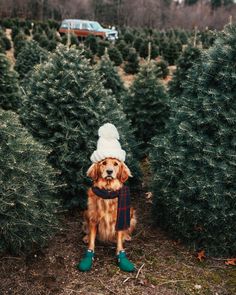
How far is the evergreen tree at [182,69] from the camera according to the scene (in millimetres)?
8666

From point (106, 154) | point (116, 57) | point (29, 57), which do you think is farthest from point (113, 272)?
point (116, 57)

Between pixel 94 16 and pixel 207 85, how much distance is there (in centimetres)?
4536

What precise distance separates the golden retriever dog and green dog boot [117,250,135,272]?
0.22 feet

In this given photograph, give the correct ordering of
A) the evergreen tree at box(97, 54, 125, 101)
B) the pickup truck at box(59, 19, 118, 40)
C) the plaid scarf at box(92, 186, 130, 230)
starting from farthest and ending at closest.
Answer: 1. the pickup truck at box(59, 19, 118, 40)
2. the evergreen tree at box(97, 54, 125, 101)
3. the plaid scarf at box(92, 186, 130, 230)

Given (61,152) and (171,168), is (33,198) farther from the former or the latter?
(171,168)

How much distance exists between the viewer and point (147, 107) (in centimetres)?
777

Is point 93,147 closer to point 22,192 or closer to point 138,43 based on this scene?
point 22,192

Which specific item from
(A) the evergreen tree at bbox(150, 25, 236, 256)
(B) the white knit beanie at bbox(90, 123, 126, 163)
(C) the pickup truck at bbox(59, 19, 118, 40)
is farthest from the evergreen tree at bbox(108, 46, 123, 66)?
(B) the white knit beanie at bbox(90, 123, 126, 163)

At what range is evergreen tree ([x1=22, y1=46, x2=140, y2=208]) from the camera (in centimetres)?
488

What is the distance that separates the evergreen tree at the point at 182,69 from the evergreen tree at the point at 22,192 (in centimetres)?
499

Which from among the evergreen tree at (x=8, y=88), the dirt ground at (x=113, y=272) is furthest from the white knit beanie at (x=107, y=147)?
the evergreen tree at (x=8, y=88)

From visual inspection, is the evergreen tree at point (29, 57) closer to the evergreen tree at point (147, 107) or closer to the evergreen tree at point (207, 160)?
the evergreen tree at point (147, 107)

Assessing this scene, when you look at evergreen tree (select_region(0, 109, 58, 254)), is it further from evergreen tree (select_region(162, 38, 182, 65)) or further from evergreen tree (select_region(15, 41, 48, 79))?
evergreen tree (select_region(162, 38, 182, 65))

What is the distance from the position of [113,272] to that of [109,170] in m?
1.21
